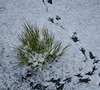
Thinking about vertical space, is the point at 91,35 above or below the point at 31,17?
below

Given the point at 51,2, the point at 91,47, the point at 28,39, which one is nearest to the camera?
the point at 28,39

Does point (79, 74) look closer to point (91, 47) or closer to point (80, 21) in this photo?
point (91, 47)

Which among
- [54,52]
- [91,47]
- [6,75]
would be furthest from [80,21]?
[6,75]

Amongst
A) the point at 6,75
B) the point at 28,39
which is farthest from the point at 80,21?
the point at 6,75

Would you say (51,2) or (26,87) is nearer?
(26,87)

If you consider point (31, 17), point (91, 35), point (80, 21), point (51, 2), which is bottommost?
point (91, 35)

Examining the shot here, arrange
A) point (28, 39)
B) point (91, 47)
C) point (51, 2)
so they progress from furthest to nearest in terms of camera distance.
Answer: point (51, 2) → point (91, 47) → point (28, 39)

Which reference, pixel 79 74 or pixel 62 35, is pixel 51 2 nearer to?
pixel 62 35
